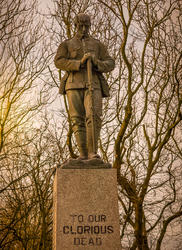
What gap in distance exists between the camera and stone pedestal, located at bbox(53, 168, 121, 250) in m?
5.18

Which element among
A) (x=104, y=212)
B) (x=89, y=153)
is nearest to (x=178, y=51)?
(x=89, y=153)

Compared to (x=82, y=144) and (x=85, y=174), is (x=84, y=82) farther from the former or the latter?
(x=85, y=174)

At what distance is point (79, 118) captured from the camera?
620cm

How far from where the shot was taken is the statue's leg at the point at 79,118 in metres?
6.09

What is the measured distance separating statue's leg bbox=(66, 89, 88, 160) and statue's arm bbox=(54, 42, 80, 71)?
1.34 ft

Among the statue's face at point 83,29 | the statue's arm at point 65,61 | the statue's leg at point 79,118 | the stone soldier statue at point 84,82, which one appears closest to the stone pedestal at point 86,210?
the stone soldier statue at point 84,82

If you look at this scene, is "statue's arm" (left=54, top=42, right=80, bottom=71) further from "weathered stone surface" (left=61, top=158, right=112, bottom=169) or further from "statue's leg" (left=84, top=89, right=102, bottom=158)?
"weathered stone surface" (left=61, top=158, right=112, bottom=169)

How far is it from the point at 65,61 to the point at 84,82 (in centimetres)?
51

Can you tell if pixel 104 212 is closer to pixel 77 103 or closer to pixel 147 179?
pixel 77 103

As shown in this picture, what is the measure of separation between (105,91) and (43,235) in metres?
6.49

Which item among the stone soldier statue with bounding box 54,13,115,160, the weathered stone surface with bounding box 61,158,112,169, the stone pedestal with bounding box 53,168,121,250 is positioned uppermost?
the stone soldier statue with bounding box 54,13,115,160

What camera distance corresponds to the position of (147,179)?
1174 centimetres

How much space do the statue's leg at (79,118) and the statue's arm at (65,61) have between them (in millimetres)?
409

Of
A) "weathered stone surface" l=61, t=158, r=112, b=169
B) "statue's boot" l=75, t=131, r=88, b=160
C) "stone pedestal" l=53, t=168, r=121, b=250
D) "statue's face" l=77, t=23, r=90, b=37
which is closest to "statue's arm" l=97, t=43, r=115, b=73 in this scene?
"statue's face" l=77, t=23, r=90, b=37
